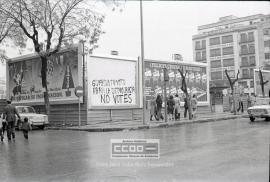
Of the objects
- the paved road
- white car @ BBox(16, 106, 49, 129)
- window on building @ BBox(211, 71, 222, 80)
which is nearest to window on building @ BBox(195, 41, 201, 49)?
window on building @ BBox(211, 71, 222, 80)

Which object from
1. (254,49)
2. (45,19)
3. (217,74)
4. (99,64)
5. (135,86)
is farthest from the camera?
(217,74)

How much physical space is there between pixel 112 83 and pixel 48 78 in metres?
4.76

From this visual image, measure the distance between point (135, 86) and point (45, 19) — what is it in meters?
7.46

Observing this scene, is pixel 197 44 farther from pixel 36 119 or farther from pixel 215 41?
pixel 36 119

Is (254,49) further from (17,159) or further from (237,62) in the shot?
(17,159)

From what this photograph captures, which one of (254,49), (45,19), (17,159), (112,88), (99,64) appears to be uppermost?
(254,49)

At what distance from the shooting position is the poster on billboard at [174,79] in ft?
89.1

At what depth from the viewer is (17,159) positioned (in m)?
9.74

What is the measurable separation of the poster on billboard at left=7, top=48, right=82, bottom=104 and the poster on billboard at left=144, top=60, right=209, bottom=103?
5.39m

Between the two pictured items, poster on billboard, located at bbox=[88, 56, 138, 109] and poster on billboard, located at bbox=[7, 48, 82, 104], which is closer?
poster on billboard, located at bbox=[88, 56, 138, 109]

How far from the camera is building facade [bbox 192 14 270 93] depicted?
78.1m

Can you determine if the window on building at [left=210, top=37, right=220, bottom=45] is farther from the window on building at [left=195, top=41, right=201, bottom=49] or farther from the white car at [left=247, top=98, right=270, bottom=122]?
the white car at [left=247, top=98, right=270, bottom=122]

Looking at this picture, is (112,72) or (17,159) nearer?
(17,159)

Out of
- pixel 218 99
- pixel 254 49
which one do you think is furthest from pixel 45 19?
pixel 254 49
